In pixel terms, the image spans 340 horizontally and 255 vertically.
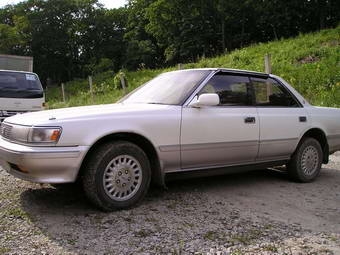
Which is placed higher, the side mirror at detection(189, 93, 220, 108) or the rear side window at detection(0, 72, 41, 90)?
the rear side window at detection(0, 72, 41, 90)

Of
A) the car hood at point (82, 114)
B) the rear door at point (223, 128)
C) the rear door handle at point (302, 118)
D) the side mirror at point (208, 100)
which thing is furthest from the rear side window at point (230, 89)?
the rear door handle at point (302, 118)

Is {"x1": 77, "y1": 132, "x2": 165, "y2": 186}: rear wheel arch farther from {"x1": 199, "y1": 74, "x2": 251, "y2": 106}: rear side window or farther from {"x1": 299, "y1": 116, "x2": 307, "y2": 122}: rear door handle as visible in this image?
{"x1": 299, "y1": 116, "x2": 307, "y2": 122}: rear door handle

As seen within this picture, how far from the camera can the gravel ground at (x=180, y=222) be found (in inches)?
148

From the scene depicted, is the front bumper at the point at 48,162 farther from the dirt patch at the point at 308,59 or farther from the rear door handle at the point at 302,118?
the dirt patch at the point at 308,59

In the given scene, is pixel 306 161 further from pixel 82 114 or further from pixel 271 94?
pixel 82 114

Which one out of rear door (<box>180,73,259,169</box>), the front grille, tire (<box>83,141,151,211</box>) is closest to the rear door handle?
rear door (<box>180,73,259,169</box>)

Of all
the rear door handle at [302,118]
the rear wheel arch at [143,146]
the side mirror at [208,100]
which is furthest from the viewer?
the rear door handle at [302,118]

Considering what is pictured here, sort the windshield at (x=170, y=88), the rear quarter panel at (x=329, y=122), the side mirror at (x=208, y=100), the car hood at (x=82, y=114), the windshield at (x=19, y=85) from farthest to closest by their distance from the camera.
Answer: the windshield at (x=19, y=85) < the rear quarter panel at (x=329, y=122) < the windshield at (x=170, y=88) < the side mirror at (x=208, y=100) < the car hood at (x=82, y=114)

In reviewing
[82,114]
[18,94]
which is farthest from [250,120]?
[18,94]

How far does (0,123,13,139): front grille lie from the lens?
465cm

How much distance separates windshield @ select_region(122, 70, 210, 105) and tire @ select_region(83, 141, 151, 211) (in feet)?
2.85

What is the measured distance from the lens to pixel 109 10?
233 ft

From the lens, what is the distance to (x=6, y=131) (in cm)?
475

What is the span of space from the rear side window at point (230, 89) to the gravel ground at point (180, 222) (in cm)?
114
